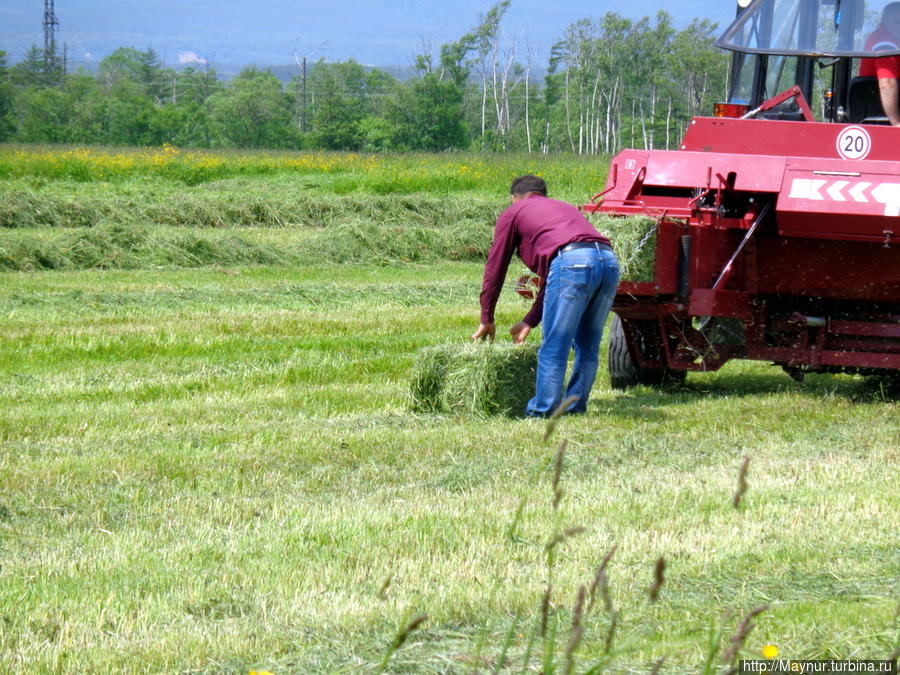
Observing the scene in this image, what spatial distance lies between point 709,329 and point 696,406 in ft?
2.02

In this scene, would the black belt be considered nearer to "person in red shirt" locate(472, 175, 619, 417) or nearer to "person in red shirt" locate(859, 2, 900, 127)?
"person in red shirt" locate(472, 175, 619, 417)

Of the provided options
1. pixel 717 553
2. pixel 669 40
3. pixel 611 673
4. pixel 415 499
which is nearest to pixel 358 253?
pixel 415 499

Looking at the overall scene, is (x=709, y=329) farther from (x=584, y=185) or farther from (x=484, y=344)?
(x=584, y=185)

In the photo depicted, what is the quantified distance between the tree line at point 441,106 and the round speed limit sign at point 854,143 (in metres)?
42.7

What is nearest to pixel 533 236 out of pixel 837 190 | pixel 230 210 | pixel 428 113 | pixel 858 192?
pixel 837 190

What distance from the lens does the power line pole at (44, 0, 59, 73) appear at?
85062 mm

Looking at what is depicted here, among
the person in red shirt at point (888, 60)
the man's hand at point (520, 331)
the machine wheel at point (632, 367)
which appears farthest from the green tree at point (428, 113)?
the man's hand at point (520, 331)

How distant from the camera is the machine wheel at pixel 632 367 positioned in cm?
920

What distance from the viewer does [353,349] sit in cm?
1074

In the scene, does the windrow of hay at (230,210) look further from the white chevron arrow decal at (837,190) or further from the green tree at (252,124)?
the green tree at (252,124)

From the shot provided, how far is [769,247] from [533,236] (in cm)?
176

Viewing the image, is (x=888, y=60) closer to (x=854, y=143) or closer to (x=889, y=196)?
(x=854, y=143)

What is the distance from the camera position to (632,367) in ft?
30.6

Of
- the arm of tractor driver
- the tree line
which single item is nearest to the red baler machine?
the arm of tractor driver
